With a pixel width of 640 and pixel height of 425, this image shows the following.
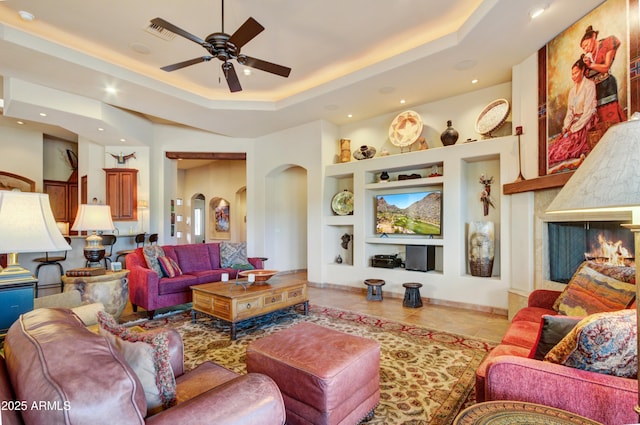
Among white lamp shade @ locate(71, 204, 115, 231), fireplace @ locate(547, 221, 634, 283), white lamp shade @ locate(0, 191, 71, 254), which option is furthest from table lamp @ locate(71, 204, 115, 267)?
fireplace @ locate(547, 221, 634, 283)

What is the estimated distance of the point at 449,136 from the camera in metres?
4.70

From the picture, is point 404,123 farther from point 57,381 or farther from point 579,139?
point 57,381

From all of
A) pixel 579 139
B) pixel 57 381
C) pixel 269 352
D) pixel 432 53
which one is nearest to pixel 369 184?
pixel 432 53

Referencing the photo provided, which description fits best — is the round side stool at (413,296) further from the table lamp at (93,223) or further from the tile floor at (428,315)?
the table lamp at (93,223)

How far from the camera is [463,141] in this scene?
4.86m

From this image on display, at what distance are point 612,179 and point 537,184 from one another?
10.2 ft

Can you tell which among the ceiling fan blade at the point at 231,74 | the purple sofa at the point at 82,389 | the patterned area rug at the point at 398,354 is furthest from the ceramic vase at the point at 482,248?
the purple sofa at the point at 82,389

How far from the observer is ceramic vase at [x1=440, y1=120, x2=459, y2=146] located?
15.4ft

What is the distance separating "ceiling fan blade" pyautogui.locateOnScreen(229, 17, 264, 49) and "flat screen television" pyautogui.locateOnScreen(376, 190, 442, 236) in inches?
136

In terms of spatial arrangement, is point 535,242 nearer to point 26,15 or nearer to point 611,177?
point 611,177

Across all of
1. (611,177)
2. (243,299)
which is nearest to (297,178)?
(243,299)

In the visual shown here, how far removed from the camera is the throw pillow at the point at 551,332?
4.73 feet

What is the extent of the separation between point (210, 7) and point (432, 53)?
255 cm

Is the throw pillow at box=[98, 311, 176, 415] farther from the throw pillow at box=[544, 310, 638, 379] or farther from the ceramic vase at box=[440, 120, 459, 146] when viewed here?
the ceramic vase at box=[440, 120, 459, 146]
